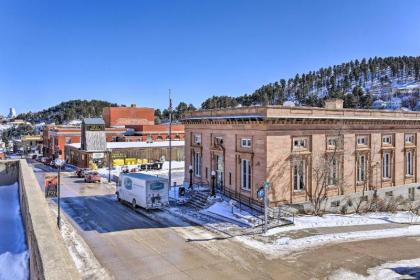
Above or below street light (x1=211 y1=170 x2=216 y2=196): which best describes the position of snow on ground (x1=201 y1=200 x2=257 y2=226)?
below

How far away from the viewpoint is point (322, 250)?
1997 centimetres

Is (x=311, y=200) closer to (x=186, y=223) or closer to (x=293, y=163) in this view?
(x=293, y=163)

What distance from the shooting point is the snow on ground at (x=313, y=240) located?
20188 mm

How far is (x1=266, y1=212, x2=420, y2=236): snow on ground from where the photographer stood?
2438cm

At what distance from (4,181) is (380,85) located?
144 metres

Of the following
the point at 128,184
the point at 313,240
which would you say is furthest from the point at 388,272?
the point at 128,184

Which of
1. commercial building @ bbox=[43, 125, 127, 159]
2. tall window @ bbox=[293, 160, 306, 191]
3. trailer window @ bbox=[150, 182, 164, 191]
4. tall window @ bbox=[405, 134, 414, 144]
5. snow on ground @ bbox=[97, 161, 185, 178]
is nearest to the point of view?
tall window @ bbox=[293, 160, 306, 191]

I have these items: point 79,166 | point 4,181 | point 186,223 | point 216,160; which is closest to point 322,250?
point 186,223

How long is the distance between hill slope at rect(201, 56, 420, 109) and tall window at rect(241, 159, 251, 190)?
3962 inches

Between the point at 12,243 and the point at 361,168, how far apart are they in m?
26.7

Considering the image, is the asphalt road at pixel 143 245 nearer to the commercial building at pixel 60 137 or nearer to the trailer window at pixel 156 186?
the trailer window at pixel 156 186

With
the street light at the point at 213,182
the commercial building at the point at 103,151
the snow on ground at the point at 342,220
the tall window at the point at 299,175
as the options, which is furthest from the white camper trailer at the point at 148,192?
the commercial building at the point at 103,151

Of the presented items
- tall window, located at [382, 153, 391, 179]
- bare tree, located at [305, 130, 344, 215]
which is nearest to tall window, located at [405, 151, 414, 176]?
tall window, located at [382, 153, 391, 179]

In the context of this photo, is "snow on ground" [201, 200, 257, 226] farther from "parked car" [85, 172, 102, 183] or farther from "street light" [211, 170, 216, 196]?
"parked car" [85, 172, 102, 183]
